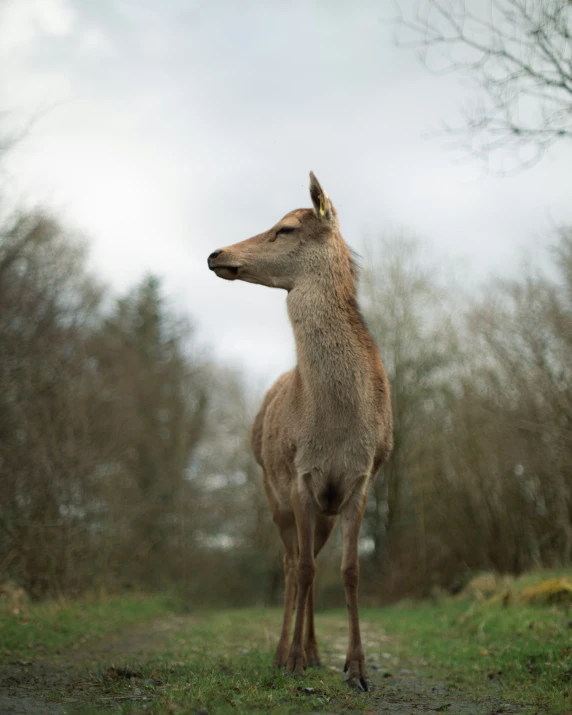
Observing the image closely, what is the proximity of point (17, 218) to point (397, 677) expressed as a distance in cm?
660

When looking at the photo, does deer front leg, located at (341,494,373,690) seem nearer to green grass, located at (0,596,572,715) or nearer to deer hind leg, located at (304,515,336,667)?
green grass, located at (0,596,572,715)

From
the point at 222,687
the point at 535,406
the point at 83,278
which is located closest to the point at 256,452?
the point at 222,687

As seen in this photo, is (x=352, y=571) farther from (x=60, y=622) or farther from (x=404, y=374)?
(x=404, y=374)

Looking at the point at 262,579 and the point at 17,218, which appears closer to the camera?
the point at 17,218

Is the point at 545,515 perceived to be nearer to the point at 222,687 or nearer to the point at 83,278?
the point at 83,278

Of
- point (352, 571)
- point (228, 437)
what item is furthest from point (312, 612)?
point (228, 437)

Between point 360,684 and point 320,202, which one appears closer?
point 360,684

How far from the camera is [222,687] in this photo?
443 centimetres

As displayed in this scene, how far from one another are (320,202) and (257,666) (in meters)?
3.67

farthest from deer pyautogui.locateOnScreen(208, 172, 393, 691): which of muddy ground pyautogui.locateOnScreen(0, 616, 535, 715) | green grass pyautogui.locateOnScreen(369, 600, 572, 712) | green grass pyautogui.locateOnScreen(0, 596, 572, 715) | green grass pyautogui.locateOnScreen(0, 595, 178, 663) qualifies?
green grass pyautogui.locateOnScreen(0, 595, 178, 663)

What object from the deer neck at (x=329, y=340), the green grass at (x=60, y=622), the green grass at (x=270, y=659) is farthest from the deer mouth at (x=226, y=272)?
the green grass at (x=60, y=622)

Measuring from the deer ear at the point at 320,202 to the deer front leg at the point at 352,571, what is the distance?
2249 millimetres

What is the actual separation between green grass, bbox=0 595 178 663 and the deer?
2.48 m

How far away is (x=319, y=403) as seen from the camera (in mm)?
5668
